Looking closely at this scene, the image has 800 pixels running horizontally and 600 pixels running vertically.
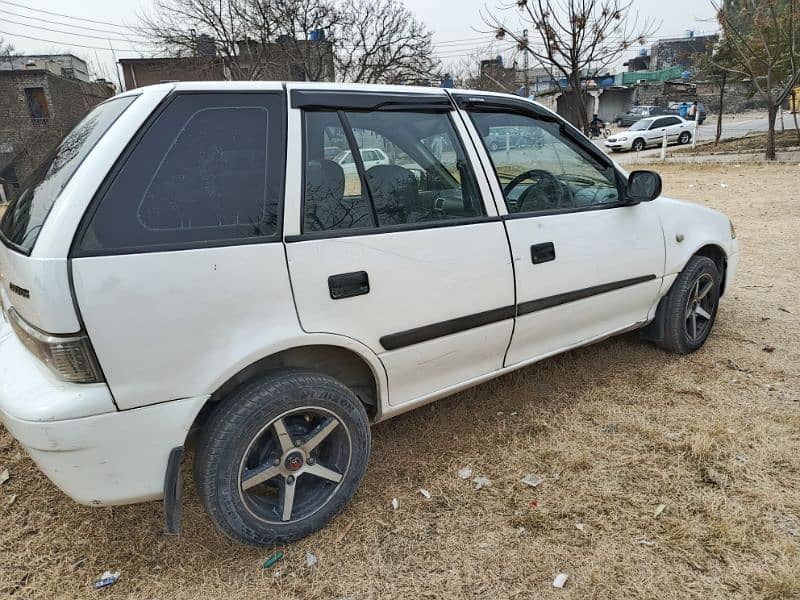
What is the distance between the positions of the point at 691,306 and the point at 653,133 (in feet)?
84.0

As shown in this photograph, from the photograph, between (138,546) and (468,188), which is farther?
(468,188)

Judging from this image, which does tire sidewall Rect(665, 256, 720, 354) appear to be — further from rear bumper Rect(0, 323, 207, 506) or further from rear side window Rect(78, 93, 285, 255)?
rear bumper Rect(0, 323, 207, 506)

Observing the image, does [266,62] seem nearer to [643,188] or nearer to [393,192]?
[643,188]

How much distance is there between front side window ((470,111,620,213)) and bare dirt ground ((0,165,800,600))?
3.90ft

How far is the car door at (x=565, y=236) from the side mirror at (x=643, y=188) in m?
0.06

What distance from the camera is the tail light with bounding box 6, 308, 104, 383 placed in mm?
1579

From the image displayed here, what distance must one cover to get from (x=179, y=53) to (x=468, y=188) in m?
27.0

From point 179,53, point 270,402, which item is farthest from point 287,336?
point 179,53

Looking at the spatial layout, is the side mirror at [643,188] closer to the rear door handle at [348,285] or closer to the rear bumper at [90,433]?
the rear door handle at [348,285]

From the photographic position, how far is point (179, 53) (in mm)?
24562

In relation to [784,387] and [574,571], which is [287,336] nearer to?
[574,571]

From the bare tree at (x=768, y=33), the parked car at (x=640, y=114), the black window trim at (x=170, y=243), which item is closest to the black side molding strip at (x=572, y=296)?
the black window trim at (x=170, y=243)

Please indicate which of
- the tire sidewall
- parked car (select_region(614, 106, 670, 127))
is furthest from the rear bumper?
parked car (select_region(614, 106, 670, 127))

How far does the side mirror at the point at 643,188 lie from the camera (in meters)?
2.95
